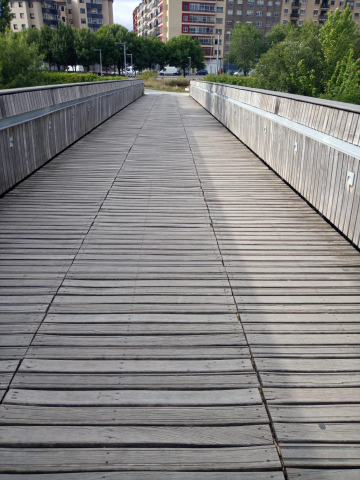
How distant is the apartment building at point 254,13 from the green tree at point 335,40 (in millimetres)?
74024

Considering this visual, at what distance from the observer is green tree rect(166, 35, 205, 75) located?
294ft

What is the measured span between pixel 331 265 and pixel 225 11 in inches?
4612

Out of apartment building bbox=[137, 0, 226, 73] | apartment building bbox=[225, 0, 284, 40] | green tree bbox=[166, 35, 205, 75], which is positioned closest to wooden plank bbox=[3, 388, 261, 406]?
green tree bbox=[166, 35, 205, 75]

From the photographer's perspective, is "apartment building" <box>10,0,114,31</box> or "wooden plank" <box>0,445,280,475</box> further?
"apartment building" <box>10,0,114,31</box>

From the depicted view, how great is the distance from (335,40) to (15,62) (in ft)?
97.0

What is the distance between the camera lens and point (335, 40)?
39.5 metres

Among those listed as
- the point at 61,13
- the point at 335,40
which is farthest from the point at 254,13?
the point at 335,40

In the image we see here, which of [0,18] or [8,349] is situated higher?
[0,18]

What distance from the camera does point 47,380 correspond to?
2510 millimetres

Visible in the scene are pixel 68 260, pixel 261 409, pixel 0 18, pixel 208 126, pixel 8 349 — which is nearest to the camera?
pixel 261 409

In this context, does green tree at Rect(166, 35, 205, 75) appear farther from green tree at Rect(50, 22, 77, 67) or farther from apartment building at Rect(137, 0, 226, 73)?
green tree at Rect(50, 22, 77, 67)

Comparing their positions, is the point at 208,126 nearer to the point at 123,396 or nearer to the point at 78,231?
the point at 78,231

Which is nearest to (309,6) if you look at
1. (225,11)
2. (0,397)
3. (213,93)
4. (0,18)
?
(225,11)

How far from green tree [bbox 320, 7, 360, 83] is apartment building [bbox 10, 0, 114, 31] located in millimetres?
81278
